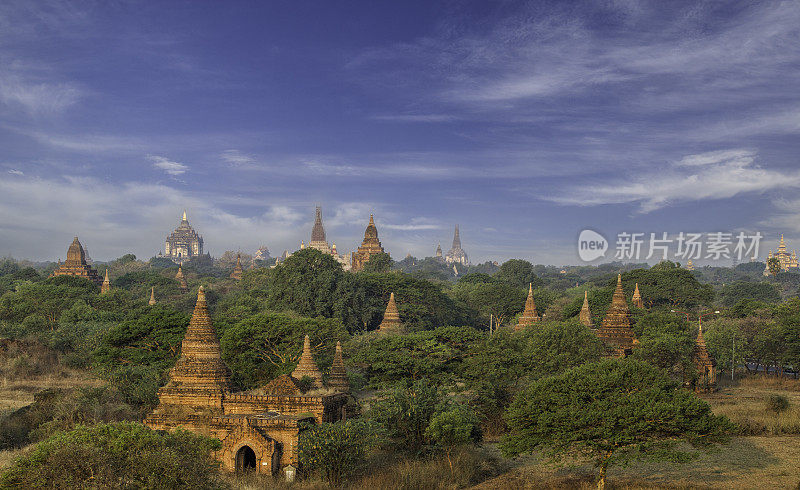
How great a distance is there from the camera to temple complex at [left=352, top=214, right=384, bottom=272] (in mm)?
113938

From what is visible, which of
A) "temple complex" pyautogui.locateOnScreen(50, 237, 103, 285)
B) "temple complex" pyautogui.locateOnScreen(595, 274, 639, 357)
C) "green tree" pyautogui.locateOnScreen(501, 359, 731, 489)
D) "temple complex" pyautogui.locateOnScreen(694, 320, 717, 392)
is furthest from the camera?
"temple complex" pyautogui.locateOnScreen(50, 237, 103, 285)

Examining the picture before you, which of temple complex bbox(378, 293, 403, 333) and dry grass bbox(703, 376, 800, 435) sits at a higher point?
temple complex bbox(378, 293, 403, 333)

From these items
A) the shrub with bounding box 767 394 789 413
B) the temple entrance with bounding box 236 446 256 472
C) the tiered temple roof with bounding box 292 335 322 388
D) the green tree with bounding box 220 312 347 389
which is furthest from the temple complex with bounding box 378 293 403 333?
the temple entrance with bounding box 236 446 256 472

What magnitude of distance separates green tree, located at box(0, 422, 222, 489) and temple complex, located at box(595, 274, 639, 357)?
1511 inches

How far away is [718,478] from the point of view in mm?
24953

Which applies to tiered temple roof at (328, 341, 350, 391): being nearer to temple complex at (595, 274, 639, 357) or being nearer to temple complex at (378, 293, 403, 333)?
temple complex at (595, 274, 639, 357)

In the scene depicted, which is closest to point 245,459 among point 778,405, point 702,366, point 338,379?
point 338,379

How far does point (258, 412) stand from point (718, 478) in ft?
57.5

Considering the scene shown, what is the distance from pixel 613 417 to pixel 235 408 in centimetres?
1468

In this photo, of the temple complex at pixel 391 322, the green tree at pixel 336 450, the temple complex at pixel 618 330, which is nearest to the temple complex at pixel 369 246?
the temple complex at pixel 391 322

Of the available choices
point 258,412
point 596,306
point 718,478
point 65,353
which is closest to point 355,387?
point 258,412

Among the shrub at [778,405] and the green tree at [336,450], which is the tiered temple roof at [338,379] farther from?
the shrub at [778,405]

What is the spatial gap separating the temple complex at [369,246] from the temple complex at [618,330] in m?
66.0

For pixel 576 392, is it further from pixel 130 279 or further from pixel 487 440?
pixel 130 279
